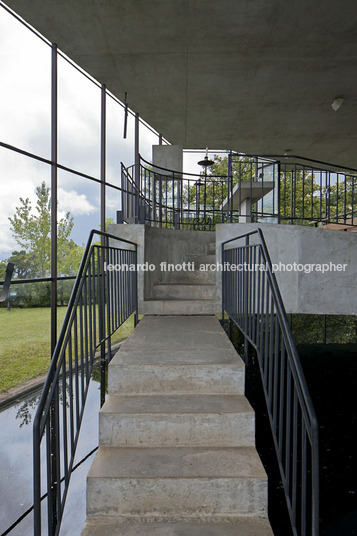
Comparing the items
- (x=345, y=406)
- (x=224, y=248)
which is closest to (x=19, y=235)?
(x=224, y=248)

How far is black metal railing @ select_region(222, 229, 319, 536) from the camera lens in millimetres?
1512

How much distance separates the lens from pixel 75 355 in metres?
1.93

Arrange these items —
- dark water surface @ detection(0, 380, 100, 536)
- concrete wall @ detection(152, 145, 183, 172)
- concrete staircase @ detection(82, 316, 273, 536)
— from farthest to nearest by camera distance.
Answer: concrete wall @ detection(152, 145, 183, 172)
dark water surface @ detection(0, 380, 100, 536)
concrete staircase @ detection(82, 316, 273, 536)

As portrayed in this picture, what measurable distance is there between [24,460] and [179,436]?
1905 mm

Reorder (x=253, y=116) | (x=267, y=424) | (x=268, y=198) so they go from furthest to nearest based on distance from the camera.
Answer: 1. (x=268, y=198)
2. (x=253, y=116)
3. (x=267, y=424)

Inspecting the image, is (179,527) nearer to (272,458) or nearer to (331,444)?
(272,458)

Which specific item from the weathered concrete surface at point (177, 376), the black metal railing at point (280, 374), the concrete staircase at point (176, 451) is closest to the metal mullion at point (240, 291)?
the black metal railing at point (280, 374)

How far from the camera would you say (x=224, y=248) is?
462cm

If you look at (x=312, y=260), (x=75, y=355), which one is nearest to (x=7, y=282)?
(x=75, y=355)

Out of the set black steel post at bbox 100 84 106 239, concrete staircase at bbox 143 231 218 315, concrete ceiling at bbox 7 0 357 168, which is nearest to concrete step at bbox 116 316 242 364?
concrete staircase at bbox 143 231 218 315

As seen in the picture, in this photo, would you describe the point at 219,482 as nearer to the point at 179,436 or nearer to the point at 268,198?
the point at 179,436

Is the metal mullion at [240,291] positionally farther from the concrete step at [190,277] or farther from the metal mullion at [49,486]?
the metal mullion at [49,486]

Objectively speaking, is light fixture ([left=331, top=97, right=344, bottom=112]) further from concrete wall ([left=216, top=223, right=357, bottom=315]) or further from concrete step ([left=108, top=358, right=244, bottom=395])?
concrete step ([left=108, top=358, right=244, bottom=395])

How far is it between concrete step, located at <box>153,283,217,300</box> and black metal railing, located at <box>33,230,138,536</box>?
51 centimetres
